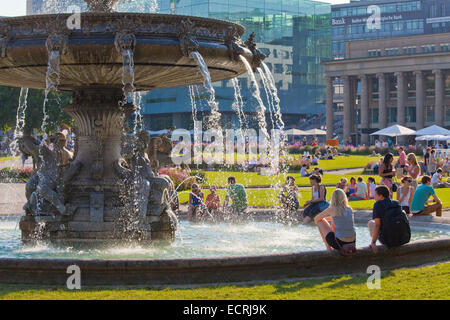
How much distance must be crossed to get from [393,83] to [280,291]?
9305 centimetres

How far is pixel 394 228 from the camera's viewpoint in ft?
31.8

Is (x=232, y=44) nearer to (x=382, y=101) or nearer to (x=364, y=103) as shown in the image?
(x=382, y=101)

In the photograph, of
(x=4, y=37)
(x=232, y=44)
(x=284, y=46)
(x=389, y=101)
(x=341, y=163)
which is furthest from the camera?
(x=389, y=101)

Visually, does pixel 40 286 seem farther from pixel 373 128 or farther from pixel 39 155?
pixel 373 128

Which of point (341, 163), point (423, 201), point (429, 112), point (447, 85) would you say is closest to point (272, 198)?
point (423, 201)

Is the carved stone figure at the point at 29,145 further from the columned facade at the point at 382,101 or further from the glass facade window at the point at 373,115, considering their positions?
the glass facade window at the point at 373,115

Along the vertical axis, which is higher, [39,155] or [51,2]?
[51,2]

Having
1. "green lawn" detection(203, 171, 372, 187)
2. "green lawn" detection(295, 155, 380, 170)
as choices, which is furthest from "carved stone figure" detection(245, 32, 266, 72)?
"green lawn" detection(295, 155, 380, 170)

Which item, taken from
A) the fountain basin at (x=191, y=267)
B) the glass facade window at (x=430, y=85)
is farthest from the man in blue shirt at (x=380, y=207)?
the glass facade window at (x=430, y=85)

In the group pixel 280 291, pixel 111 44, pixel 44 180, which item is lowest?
pixel 280 291

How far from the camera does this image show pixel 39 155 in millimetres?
11945
